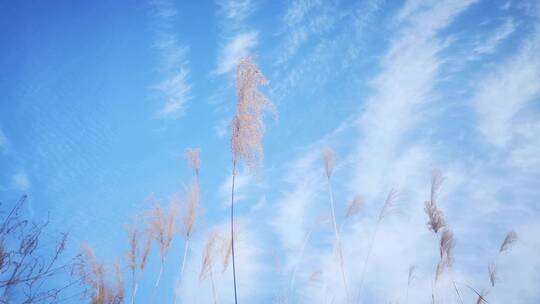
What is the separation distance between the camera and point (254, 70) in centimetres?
336

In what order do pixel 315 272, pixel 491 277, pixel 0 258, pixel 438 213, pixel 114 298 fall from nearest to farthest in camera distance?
pixel 0 258 → pixel 438 213 → pixel 114 298 → pixel 491 277 → pixel 315 272

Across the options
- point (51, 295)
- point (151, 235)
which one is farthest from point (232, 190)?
point (151, 235)

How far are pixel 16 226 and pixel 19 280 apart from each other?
0.41 meters

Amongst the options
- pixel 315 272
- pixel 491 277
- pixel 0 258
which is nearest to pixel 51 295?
pixel 0 258

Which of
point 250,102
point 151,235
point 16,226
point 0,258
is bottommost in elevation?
point 0,258

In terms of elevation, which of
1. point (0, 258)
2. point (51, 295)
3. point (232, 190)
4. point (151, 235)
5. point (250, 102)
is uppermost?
point (250, 102)

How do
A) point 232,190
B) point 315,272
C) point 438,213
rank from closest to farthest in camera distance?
point 232,190 → point 438,213 → point 315,272

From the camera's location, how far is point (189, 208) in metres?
4.35

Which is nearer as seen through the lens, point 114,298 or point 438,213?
point 438,213

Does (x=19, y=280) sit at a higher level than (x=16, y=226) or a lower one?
lower

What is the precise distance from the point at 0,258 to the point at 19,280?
0.72ft

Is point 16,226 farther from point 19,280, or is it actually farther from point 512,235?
point 512,235

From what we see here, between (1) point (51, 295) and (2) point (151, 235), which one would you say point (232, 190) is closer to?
(1) point (51, 295)

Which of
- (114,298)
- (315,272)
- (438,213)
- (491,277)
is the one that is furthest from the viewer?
(315,272)
